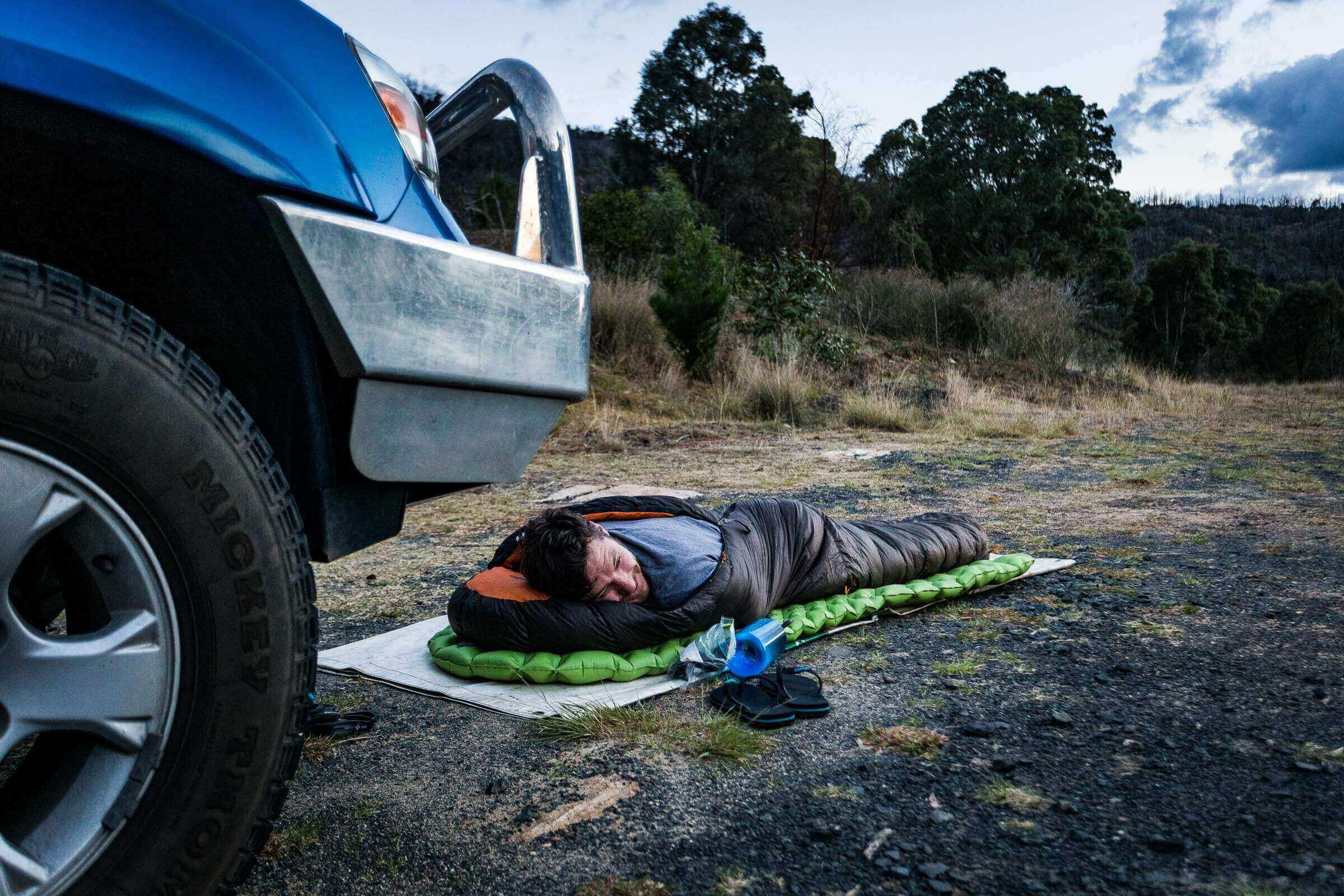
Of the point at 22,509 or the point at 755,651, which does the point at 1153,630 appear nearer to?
the point at 755,651

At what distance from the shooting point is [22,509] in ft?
3.26

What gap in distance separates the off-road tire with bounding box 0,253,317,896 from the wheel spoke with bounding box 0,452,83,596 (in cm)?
3

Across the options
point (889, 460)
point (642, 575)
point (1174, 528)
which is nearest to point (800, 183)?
point (889, 460)

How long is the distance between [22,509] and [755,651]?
192cm

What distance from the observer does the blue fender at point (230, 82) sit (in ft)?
3.48

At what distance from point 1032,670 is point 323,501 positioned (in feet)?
6.64

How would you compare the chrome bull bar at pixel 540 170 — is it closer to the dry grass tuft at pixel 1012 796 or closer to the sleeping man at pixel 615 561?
the sleeping man at pixel 615 561

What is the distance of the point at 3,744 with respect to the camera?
39.2 inches

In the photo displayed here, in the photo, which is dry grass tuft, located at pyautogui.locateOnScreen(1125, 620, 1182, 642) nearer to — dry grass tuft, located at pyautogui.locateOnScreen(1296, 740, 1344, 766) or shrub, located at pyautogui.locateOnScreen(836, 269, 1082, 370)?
dry grass tuft, located at pyautogui.locateOnScreen(1296, 740, 1344, 766)

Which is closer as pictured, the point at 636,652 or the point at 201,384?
the point at 201,384

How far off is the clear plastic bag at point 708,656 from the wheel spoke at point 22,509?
5.92 ft

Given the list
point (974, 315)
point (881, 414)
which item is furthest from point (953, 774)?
point (974, 315)

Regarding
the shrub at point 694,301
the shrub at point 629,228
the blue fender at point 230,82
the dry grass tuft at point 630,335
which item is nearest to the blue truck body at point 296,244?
the blue fender at point 230,82

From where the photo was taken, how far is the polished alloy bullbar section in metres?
1.27
